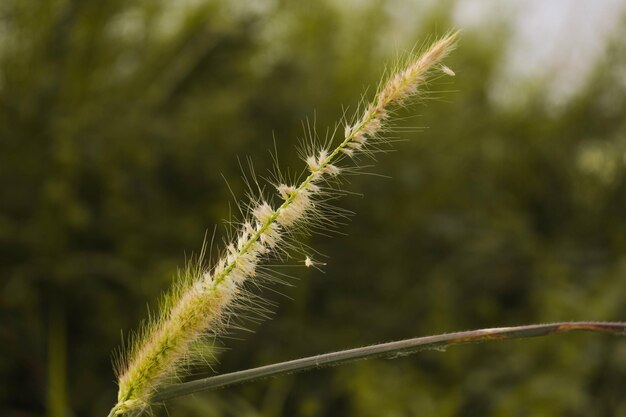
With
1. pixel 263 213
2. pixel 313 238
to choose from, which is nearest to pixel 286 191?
pixel 263 213

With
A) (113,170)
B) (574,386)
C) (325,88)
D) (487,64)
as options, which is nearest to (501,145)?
(487,64)

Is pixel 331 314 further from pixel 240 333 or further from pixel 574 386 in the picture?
pixel 574 386

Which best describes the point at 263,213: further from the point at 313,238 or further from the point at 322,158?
the point at 313,238

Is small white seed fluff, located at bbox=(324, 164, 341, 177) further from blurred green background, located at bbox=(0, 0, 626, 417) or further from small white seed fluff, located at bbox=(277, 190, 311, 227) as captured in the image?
blurred green background, located at bbox=(0, 0, 626, 417)

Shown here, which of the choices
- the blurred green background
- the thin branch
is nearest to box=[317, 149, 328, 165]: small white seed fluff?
the thin branch

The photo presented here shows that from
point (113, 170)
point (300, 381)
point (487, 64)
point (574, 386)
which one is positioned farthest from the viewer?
point (487, 64)
